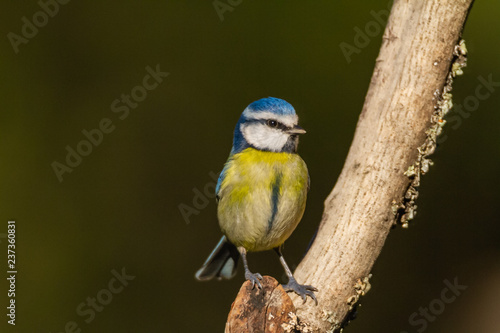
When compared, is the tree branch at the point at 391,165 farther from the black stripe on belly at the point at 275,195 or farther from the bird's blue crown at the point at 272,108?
the bird's blue crown at the point at 272,108

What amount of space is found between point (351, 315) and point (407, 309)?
5.39 feet

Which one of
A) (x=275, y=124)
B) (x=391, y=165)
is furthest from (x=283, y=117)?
(x=391, y=165)

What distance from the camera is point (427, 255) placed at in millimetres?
4316

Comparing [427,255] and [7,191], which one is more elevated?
[7,191]

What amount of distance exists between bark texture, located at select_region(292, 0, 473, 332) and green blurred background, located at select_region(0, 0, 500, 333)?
136 centimetres

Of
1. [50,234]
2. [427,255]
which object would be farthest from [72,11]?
[427,255]

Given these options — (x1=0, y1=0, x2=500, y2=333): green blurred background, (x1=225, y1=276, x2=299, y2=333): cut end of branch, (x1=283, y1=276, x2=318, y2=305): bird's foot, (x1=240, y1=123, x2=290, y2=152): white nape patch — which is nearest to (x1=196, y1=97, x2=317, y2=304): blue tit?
(x1=240, y1=123, x2=290, y2=152): white nape patch

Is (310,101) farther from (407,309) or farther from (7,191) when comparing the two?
(7,191)

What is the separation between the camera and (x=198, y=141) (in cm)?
432

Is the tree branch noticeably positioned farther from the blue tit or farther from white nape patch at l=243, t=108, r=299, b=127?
white nape patch at l=243, t=108, r=299, b=127

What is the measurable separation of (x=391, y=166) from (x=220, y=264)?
1.34 metres

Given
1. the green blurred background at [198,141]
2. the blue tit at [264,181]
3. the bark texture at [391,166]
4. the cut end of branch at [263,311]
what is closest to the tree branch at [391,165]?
the bark texture at [391,166]

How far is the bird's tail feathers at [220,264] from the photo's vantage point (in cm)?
350

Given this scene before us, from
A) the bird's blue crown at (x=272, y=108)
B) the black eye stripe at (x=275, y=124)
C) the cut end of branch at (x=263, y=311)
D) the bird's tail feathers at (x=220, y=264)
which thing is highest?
the bird's blue crown at (x=272, y=108)
